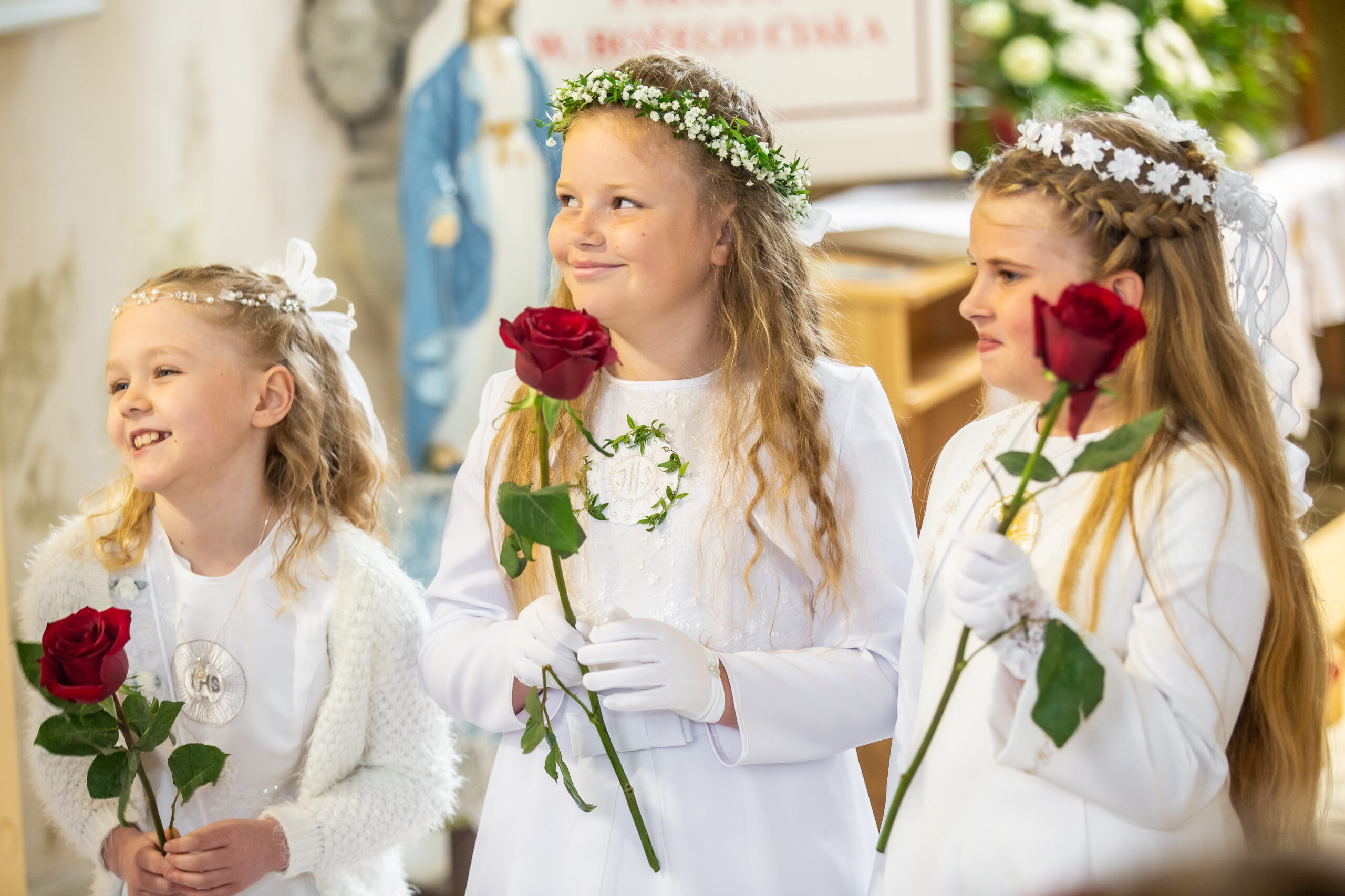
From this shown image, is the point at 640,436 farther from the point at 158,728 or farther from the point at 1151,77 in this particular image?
the point at 1151,77

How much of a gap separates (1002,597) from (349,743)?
0.97 m

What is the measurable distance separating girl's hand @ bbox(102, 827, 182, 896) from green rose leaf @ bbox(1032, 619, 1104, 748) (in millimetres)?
1088

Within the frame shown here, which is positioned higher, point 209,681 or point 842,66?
point 842,66

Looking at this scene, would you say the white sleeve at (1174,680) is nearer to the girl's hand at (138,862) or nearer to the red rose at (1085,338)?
the red rose at (1085,338)

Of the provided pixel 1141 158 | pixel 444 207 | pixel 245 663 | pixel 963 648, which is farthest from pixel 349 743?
pixel 444 207

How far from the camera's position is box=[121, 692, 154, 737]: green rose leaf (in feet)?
4.88

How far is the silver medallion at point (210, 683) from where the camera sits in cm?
176

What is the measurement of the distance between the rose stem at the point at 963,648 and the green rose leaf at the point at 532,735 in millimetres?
402

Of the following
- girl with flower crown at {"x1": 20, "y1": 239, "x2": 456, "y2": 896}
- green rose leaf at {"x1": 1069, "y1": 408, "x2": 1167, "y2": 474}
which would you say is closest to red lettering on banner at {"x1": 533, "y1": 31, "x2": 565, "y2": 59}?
girl with flower crown at {"x1": 20, "y1": 239, "x2": 456, "y2": 896}

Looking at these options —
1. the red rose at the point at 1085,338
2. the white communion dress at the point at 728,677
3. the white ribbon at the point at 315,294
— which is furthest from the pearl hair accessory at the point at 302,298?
the red rose at the point at 1085,338

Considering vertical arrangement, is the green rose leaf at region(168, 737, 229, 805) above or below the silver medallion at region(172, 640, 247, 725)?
below

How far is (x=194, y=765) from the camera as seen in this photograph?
4.95ft

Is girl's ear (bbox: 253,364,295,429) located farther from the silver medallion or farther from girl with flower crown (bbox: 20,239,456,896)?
the silver medallion

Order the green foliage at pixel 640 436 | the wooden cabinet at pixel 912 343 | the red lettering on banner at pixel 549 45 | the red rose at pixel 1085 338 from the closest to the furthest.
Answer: the red rose at pixel 1085 338, the green foliage at pixel 640 436, the wooden cabinet at pixel 912 343, the red lettering on banner at pixel 549 45
